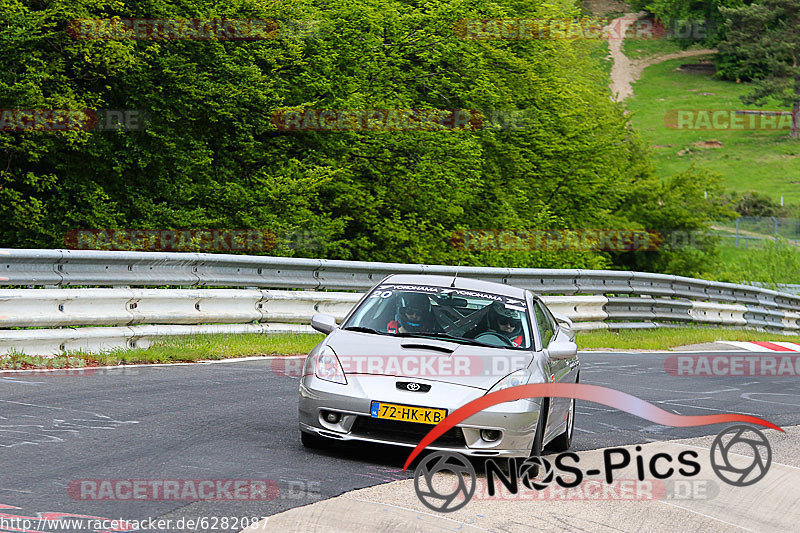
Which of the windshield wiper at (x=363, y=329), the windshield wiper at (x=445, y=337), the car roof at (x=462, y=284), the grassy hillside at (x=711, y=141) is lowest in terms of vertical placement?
A: the windshield wiper at (x=445, y=337)

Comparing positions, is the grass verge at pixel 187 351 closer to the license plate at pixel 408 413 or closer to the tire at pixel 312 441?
the tire at pixel 312 441

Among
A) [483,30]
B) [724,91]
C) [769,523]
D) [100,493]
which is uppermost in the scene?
[724,91]

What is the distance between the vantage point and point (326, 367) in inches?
277

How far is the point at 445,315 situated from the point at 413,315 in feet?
0.85

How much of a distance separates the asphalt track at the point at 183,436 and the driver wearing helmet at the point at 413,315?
3.08ft

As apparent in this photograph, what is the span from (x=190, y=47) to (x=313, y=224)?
17.3 ft

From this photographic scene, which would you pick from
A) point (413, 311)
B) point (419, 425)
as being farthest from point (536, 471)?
point (413, 311)

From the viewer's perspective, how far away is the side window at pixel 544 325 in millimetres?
8000

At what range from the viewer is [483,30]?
32031mm

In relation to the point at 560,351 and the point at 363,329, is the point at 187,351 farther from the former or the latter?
the point at 560,351

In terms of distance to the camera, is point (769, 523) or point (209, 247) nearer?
point (769, 523)

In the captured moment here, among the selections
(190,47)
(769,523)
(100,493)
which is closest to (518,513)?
(769,523)

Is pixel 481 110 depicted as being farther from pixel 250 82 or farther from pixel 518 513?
pixel 518 513

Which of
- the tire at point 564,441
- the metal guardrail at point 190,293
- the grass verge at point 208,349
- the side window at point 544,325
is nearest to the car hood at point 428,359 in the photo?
the side window at point 544,325
